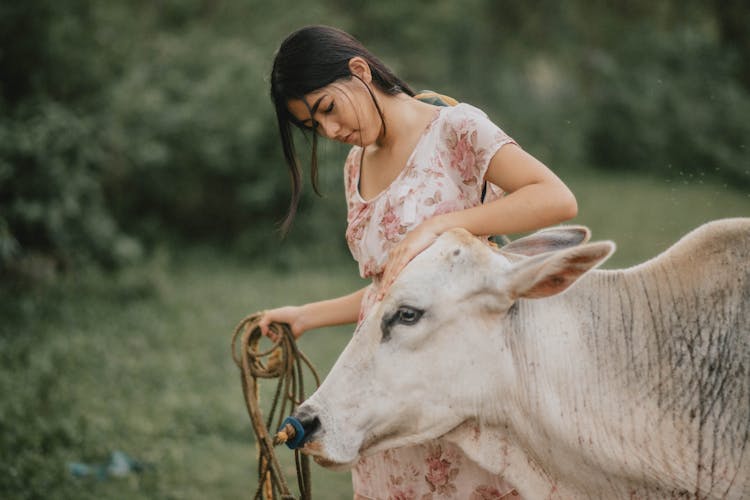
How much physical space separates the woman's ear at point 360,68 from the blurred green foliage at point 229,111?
1.97 ft

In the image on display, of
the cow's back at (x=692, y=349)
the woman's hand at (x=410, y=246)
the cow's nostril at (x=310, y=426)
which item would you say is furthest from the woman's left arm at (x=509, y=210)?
the cow's nostril at (x=310, y=426)

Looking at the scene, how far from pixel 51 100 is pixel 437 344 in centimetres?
672

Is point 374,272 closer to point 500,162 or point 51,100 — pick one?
point 500,162

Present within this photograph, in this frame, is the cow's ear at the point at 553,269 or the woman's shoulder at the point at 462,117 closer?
the cow's ear at the point at 553,269

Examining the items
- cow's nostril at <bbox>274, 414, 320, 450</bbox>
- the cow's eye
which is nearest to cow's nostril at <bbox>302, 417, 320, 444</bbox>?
cow's nostril at <bbox>274, 414, 320, 450</bbox>

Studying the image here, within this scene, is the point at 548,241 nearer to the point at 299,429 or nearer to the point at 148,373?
the point at 299,429

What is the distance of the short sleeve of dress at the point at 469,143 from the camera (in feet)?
7.20

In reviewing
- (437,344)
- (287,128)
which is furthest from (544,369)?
(287,128)

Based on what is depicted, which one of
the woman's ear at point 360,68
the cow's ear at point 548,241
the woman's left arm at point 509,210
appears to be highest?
the woman's ear at point 360,68

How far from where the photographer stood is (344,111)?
2.38 m

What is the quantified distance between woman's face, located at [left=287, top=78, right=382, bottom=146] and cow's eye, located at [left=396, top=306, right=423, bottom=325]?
0.58 metres

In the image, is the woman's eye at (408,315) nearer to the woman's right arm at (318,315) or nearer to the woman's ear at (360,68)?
the woman's right arm at (318,315)

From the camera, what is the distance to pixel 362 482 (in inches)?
95.0

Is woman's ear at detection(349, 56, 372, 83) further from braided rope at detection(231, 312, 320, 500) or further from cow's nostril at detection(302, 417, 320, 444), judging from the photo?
cow's nostril at detection(302, 417, 320, 444)
